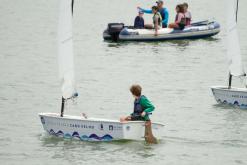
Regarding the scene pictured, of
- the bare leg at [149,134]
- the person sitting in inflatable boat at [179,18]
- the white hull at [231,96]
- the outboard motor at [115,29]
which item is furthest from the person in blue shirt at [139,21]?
the bare leg at [149,134]

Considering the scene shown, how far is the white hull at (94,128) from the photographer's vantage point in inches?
874

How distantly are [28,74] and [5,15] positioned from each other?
22855 mm

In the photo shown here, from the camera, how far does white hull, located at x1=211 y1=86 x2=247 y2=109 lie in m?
27.5

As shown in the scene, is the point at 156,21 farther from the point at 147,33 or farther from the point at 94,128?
the point at 94,128

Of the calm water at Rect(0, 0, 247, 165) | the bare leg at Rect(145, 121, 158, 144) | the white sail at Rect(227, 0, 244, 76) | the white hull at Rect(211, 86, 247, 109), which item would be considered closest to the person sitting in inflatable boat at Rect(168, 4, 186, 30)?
the calm water at Rect(0, 0, 247, 165)

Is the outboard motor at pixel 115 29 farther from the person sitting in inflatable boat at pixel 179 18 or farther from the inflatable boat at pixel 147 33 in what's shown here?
the person sitting in inflatable boat at pixel 179 18

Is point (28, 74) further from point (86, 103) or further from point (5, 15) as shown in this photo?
point (5, 15)

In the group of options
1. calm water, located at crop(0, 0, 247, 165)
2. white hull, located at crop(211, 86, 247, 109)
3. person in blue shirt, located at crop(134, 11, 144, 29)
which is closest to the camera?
calm water, located at crop(0, 0, 247, 165)

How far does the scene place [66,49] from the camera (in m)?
23.3

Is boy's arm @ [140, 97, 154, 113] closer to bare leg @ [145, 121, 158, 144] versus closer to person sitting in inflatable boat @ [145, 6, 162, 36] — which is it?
bare leg @ [145, 121, 158, 144]

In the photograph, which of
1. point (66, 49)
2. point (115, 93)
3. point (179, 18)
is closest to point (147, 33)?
point (179, 18)

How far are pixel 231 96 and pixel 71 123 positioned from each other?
22.4 feet

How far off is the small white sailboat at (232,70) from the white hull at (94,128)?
209 inches

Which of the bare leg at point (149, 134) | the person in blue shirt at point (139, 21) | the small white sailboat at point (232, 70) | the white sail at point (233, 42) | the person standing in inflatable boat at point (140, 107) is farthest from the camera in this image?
the person in blue shirt at point (139, 21)
